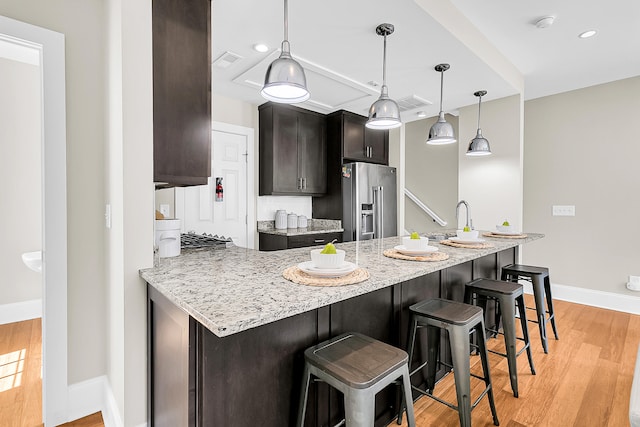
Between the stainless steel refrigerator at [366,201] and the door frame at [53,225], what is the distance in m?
3.04

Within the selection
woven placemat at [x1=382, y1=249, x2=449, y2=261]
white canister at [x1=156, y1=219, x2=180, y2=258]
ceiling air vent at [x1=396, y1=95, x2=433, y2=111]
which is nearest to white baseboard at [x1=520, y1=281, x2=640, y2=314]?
ceiling air vent at [x1=396, y1=95, x2=433, y2=111]

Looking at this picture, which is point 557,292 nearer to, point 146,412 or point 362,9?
point 362,9

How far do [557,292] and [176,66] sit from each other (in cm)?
481

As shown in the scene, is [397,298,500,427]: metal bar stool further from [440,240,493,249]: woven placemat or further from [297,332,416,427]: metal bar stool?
[440,240,493,249]: woven placemat

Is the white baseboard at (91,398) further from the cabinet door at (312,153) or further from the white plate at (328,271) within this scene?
the cabinet door at (312,153)

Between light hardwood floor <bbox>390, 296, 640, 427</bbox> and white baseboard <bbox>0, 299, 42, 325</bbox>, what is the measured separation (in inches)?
144

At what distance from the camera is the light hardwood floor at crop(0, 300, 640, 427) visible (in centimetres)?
181

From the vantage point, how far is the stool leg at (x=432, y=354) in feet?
6.48

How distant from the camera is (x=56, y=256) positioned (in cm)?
179

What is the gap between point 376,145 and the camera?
474 centimetres

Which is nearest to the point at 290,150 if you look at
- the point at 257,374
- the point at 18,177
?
the point at 18,177

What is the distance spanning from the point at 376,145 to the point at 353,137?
0.49 m

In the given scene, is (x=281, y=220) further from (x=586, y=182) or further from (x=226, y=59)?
(x=586, y=182)

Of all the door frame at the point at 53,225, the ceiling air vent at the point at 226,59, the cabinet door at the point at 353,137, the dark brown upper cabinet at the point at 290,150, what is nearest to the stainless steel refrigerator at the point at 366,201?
the cabinet door at the point at 353,137
